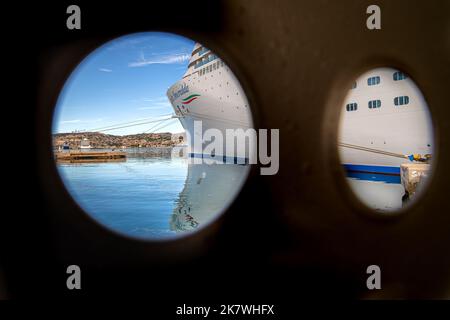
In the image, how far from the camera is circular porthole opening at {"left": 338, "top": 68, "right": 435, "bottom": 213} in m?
13.5

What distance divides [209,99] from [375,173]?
9.05 meters

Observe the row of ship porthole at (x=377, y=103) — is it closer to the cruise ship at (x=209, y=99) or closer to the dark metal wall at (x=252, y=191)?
the cruise ship at (x=209, y=99)

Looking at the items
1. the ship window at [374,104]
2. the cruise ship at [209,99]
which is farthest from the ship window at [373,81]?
the cruise ship at [209,99]

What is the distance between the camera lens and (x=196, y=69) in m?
16.5

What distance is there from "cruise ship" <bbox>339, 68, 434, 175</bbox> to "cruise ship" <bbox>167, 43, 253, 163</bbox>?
5139 millimetres

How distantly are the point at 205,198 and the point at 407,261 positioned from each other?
51.4 ft

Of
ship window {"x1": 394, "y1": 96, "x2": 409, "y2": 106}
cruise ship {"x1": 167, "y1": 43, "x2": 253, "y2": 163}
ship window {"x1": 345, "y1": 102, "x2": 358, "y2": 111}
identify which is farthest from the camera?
ship window {"x1": 345, "y1": 102, "x2": 358, "y2": 111}

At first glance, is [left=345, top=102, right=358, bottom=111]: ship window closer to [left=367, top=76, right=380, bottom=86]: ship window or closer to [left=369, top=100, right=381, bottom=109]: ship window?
[left=369, top=100, right=381, bottom=109]: ship window

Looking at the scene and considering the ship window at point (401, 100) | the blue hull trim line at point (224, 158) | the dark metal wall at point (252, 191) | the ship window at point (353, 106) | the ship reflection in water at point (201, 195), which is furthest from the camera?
the blue hull trim line at point (224, 158)

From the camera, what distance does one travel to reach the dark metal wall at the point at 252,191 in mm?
1656

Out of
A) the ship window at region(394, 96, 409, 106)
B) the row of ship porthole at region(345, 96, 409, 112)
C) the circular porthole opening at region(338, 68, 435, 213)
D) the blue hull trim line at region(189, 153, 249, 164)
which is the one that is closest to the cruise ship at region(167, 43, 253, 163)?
the blue hull trim line at region(189, 153, 249, 164)

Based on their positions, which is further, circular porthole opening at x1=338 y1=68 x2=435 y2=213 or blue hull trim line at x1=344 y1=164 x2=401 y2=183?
blue hull trim line at x1=344 y1=164 x2=401 y2=183
